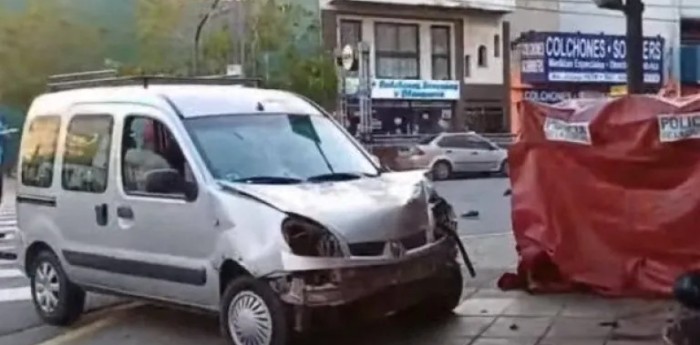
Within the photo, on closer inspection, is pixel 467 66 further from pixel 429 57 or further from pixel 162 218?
pixel 162 218

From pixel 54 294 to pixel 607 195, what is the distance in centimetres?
459

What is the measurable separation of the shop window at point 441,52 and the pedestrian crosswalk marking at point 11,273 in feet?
111

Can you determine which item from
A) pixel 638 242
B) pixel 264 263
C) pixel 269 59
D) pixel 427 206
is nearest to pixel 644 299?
pixel 638 242

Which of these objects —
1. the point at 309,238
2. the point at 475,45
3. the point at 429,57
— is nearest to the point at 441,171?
the point at 429,57

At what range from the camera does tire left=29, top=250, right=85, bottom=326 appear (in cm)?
1022

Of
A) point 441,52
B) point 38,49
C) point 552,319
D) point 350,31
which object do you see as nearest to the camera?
point 552,319

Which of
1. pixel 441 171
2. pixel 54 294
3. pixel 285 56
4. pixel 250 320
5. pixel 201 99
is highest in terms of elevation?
pixel 285 56

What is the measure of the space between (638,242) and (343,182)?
2.67m

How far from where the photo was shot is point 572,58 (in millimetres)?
49000

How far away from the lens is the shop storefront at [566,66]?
48.6 m

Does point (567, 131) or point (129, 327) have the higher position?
point (567, 131)

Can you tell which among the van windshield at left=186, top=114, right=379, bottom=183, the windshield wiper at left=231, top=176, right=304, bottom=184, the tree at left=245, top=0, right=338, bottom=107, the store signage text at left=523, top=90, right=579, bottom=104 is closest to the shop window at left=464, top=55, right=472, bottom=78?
the store signage text at left=523, top=90, right=579, bottom=104

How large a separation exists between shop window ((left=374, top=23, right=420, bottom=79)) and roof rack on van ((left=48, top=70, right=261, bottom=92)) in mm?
34376

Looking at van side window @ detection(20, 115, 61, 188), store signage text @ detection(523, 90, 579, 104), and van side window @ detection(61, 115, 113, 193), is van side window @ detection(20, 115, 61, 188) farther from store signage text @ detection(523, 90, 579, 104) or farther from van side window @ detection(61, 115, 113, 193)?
store signage text @ detection(523, 90, 579, 104)
